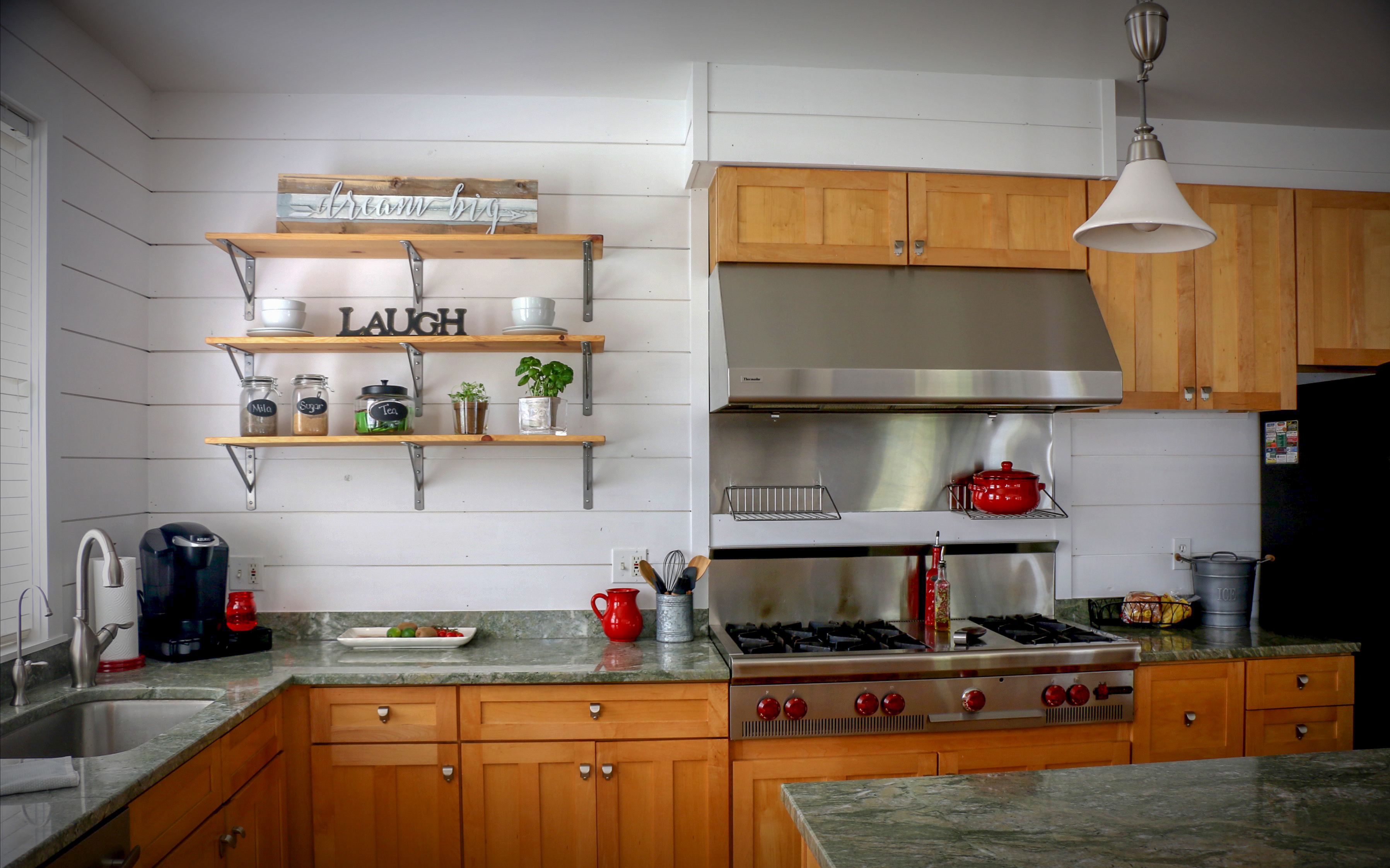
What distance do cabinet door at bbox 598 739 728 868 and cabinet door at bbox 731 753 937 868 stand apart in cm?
4

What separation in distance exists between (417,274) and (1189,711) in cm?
269

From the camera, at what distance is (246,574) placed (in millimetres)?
2734

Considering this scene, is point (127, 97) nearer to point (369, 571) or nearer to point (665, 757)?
point (369, 571)

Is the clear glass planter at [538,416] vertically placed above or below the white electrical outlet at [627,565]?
above

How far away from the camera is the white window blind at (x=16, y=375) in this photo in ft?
6.89

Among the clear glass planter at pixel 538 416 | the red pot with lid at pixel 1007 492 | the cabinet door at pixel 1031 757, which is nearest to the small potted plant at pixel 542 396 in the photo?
the clear glass planter at pixel 538 416

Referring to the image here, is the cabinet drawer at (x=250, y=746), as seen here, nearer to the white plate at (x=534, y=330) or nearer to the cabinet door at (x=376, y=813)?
the cabinet door at (x=376, y=813)

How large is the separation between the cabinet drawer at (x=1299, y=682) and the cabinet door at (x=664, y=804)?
5.28 ft

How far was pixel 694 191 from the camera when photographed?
2846mm

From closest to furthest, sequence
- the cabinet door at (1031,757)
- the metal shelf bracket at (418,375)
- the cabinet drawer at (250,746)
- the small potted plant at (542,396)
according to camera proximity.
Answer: the cabinet drawer at (250,746)
the cabinet door at (1031,757)
the small potted plant at (542,396)
the metal shelf bracket at (418,375)

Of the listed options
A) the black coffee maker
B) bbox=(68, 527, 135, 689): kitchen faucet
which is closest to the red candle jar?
the black coffee maker

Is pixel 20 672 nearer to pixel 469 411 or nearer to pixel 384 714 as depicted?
pixel 384 714

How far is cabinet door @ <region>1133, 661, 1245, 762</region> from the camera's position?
250cm

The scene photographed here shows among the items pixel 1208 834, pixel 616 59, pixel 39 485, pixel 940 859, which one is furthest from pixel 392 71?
pixel 1208 834
